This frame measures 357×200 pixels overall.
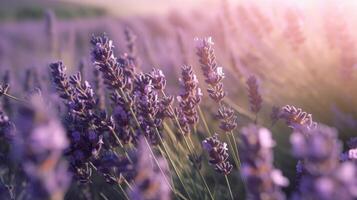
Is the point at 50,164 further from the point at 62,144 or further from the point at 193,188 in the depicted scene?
the point at 193,188

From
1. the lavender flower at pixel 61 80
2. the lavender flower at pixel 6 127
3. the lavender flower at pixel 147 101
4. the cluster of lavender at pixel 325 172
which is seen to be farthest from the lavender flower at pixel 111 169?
the cluster of lavender at pixel 325 172

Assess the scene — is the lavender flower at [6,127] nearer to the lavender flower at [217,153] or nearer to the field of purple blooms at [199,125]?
the field of purple blooms at [199,125]

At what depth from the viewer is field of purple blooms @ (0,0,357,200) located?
1079 mm

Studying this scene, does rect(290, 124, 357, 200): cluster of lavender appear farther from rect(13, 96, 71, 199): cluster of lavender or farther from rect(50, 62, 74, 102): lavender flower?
rect(50, 62, 74, 102): lavender flower

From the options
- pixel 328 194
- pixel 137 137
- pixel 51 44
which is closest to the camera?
pixel 328 194

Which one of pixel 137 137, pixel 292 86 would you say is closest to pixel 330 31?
pixel 292 86

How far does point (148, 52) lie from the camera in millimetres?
4566

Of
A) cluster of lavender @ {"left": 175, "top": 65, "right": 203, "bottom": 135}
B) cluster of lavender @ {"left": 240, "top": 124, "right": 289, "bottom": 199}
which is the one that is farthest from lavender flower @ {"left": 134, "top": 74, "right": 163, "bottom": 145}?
cluster of lavender @ {"left": 240, "top": 124, "right": 289, "bottom": 199}

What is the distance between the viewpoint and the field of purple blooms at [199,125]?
3.54 feet

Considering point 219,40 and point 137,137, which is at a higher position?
point 219,40

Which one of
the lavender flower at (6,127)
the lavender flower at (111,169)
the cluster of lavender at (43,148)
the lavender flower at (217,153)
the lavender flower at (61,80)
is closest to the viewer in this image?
the cluster of lavender at (43,148)

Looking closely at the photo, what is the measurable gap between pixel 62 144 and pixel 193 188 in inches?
57.6

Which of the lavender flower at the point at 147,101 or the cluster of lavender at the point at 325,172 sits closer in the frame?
the cluster of lavender at the point at 325,172

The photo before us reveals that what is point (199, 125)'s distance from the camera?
3348 millimetres
